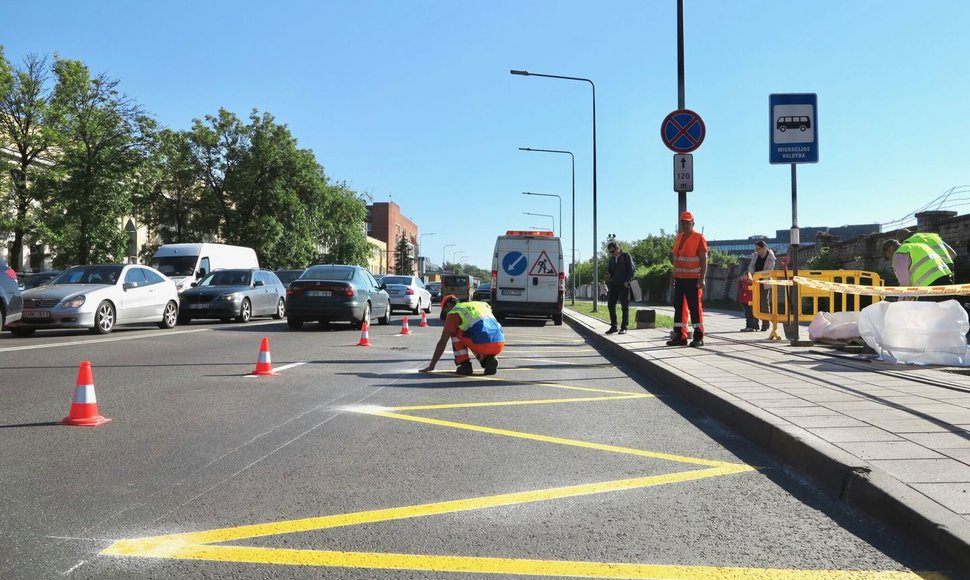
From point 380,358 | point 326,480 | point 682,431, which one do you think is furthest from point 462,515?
point 380,358

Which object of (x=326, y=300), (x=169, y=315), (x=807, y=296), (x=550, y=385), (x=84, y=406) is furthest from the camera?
(x=169, y=315)

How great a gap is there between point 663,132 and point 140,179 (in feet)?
112

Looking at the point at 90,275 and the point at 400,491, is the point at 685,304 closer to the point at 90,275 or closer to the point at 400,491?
the point at 400,491

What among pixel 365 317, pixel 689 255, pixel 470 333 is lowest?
pixel 365 317

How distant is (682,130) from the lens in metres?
12.8

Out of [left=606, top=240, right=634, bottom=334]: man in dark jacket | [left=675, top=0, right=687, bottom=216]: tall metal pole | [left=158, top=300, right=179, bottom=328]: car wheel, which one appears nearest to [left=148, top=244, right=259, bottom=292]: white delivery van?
[left=158, top=300, right=179, bottom=328]: car wheel

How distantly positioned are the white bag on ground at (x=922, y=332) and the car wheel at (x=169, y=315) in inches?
562

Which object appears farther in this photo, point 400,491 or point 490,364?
point 490,364

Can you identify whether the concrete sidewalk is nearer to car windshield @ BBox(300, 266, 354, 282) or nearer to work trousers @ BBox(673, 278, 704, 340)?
work trousers @ BBox(673, 278, 704, 340)

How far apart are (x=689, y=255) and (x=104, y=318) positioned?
11169 millimetres

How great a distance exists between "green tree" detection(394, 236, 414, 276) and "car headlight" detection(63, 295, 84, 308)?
118m

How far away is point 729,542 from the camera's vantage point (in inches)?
134

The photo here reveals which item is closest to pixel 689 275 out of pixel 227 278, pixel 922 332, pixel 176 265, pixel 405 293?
pixel 922 332

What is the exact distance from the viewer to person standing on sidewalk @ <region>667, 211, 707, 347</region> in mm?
11586
